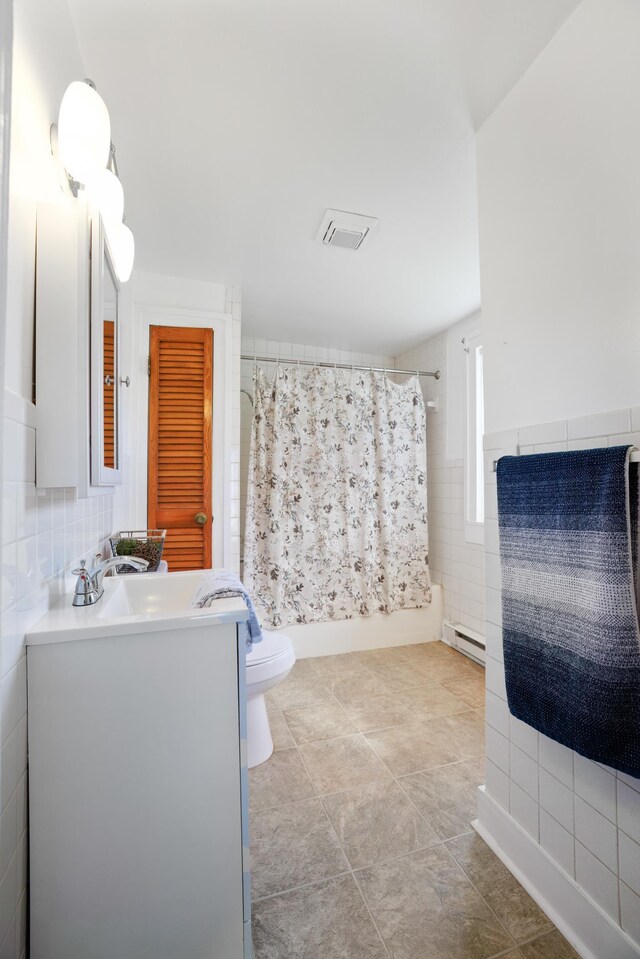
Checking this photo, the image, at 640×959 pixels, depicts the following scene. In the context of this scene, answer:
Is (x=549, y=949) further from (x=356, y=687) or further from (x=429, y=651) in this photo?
(x=429, y=651)

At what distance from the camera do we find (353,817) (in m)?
1.46

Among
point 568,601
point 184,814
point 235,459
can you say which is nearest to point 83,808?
point 184,814

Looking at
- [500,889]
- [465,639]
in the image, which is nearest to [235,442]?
[465,639]

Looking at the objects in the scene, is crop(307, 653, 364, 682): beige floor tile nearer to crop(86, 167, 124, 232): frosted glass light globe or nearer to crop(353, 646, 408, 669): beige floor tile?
crop(353, 646, 408, 669): beige floor tile

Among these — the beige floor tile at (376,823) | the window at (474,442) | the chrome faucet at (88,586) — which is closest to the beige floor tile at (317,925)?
the beige floor tile at (376,823)

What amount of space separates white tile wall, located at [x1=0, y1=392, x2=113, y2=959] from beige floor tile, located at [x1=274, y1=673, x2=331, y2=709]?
5.08 feet

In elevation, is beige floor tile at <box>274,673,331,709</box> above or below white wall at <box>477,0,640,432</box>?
below

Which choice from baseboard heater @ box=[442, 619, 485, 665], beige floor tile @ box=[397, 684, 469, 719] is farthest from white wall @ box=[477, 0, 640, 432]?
baseboard heater @ box=[442, 619, 485, 665]

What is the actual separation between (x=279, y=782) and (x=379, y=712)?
67cm

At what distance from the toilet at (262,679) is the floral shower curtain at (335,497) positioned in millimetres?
961

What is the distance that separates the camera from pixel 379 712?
2.13 m

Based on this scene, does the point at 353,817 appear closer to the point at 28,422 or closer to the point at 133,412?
the point at 28,422

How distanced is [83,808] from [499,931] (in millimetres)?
1070

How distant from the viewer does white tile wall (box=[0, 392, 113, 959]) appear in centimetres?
71
